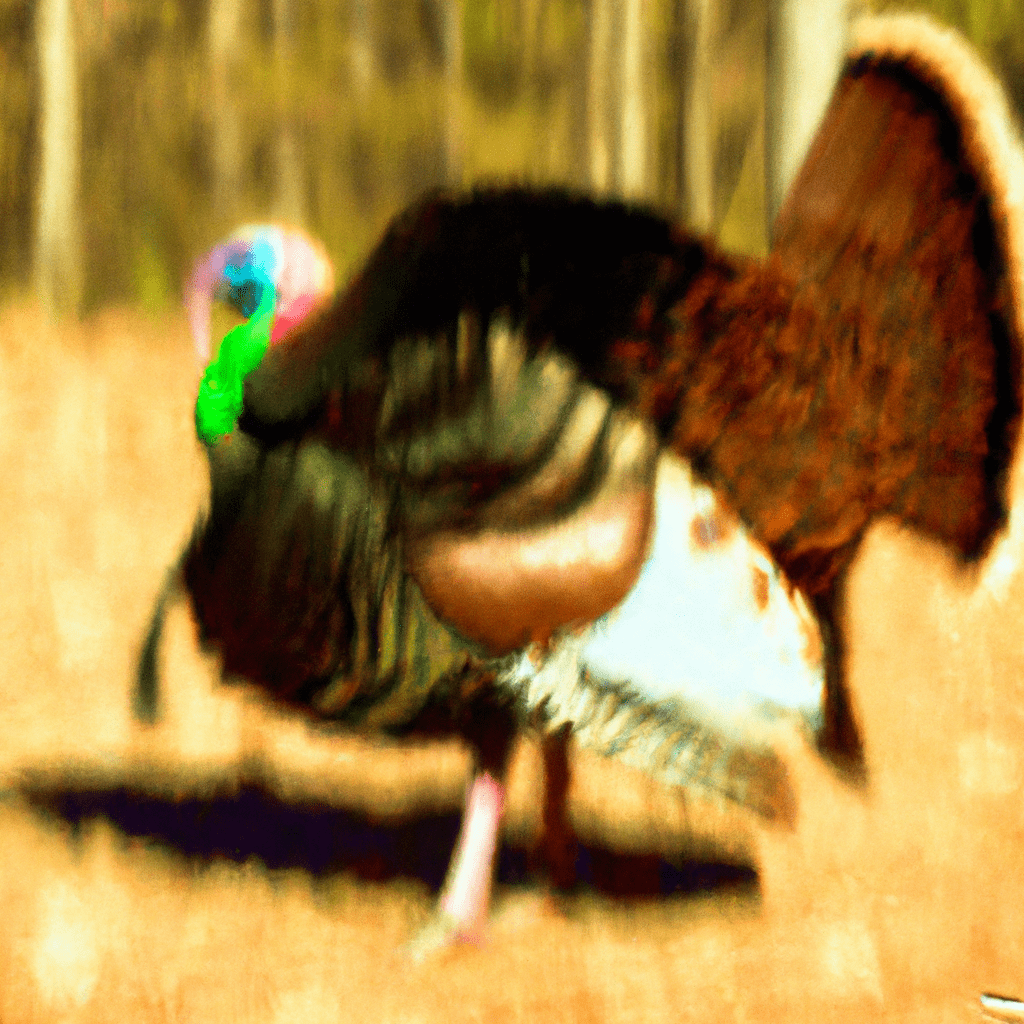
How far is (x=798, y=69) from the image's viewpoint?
2066 mm

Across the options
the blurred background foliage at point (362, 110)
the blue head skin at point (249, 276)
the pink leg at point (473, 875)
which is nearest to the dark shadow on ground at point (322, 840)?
the pink leg at point (473, 875)

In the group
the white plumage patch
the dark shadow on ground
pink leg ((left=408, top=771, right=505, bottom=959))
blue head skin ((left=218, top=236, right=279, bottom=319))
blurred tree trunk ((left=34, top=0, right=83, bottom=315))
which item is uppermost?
blurred tree trunk ((left=34, top=0, right=83, bottom=315))

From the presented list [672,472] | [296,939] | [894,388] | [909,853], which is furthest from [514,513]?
[909,853]

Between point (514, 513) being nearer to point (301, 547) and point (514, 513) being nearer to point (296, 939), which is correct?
point (301, 547)

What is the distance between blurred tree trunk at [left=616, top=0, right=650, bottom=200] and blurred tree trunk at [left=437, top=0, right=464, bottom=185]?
37 centimetres

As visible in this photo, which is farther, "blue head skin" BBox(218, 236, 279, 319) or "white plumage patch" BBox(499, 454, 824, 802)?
"blue head skin" BBox(218, 236, 279, 319)

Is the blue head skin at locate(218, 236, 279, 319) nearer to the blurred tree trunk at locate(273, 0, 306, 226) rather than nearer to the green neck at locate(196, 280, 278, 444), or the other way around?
the green neck at locate(196, 280, 278, 444)

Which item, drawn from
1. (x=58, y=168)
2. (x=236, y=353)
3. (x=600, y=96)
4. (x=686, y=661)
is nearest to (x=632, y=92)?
(x=600, y=96)

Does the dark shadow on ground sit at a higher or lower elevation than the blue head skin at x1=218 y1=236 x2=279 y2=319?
lower

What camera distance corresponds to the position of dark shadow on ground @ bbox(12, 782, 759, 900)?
178 cm

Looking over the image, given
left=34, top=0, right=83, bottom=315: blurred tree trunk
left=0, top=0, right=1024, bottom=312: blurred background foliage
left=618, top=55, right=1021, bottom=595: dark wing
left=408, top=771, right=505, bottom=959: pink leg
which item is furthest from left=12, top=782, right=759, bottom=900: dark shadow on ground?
left=34, top=0, right=83, bottom=315: blurred tree trunk

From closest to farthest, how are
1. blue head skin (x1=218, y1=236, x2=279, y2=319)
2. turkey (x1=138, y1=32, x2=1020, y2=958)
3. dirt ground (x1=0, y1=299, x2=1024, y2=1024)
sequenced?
turkey (x1=138, y1=32, x2=1020, y2=958) < dirt ground (x1=0, y1=299, x2=1024, y2=1024) < blue head skin (x1=218, y1=236, x2=279, y2=319)

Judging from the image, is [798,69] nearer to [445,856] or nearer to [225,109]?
[445,856]

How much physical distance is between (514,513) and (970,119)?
759 millimetres
